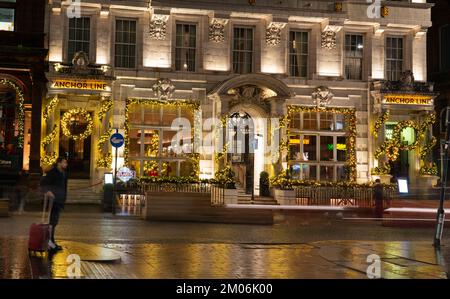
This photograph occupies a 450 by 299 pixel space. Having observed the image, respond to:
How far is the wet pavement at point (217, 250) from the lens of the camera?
12.3m

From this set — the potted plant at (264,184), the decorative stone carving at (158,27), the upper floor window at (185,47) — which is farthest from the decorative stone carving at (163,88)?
the potted plant at (264,184)

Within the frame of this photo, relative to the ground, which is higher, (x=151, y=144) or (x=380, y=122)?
(x=380, y=122)

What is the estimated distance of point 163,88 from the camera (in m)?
30.8

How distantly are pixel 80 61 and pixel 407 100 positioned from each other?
16.2 m

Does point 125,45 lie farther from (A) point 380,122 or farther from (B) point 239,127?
(A) point 380,122

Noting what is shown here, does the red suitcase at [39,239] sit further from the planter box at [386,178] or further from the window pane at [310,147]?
the planter box at [386,178]

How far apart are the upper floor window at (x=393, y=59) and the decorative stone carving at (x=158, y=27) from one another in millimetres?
11962

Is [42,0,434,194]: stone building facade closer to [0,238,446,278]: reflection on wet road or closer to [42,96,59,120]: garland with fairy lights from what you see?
[42,96,59,120]: garland with fairy lights

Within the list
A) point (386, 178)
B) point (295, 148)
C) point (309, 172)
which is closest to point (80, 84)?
point (295, 148)

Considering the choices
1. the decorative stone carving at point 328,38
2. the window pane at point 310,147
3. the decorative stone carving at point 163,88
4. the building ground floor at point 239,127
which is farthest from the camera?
the decorative stone carving at point 328,38

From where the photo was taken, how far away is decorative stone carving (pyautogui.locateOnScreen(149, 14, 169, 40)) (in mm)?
31016

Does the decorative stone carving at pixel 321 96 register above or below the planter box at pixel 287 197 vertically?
above

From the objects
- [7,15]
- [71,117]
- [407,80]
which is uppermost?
[7,15]

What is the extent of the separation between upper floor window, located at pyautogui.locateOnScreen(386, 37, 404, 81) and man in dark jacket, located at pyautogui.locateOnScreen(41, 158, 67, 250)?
920 inches
